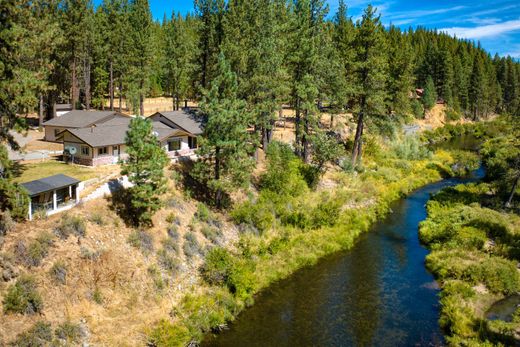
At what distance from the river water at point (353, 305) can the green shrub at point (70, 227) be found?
36.3ft

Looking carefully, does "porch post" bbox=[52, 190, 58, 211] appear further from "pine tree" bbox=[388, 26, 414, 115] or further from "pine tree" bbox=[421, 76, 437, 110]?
"pine tree" bbox=[421, 76, 437, 110]

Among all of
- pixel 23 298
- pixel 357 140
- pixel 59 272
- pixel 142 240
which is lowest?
pixel 23 298

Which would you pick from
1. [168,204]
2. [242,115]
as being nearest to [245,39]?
[242,115]

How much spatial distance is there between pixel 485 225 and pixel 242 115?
80.6 feet

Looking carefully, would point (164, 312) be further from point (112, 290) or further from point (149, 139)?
point (149, 139)

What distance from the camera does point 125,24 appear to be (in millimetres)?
62875

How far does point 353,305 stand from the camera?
29.0 meters

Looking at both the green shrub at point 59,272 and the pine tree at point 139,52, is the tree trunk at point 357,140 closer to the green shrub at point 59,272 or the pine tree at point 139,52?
the pine tree at point 139,52

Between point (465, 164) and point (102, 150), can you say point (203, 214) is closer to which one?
point (102, 150)

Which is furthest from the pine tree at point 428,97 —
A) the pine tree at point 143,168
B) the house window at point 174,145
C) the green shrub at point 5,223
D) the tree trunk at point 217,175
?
the green shrub at point 5,223

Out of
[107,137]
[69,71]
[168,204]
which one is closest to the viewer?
[168,204]

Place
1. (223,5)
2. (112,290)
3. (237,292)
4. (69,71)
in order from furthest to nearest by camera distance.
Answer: (69,71)
(223,5)
(237,292)
(112,290)

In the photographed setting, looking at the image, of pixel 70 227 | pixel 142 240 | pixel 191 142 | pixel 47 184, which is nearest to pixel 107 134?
pixel 191 142

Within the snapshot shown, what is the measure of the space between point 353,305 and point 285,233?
1117cm
